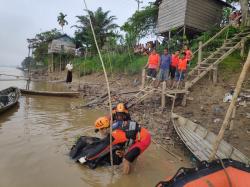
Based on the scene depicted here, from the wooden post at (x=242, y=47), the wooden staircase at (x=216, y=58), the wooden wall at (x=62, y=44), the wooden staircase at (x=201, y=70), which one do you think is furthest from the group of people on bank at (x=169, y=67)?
the wooden wall at (x=62, y=44)

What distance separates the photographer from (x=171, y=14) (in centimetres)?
2064

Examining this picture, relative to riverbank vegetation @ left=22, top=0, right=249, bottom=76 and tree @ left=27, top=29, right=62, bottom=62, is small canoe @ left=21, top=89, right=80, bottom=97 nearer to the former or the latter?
riverbank vegetation @ left=22, top=0, right=249, bottom=76

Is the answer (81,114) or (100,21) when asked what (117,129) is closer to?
(81,114)

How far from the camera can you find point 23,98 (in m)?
19.6

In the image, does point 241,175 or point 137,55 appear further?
point 137,55

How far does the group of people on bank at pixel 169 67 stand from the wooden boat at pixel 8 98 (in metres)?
6.80

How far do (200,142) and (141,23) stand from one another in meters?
21.7

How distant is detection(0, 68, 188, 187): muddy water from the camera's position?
6.48 m

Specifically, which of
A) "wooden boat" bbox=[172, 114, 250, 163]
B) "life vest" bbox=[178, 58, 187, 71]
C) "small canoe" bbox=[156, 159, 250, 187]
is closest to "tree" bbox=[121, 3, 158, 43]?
"life vest" bbox=[178, 58, 187, 71]

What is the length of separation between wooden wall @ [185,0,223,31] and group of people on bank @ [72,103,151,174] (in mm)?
14037

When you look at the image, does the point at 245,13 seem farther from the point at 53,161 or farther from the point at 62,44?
the point at 62,44

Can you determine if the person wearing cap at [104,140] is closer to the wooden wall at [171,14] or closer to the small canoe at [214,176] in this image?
the small canoe at [214,176]

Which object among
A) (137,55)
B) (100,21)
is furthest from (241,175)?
(100,21)

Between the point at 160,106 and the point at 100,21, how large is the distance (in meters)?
28.7
